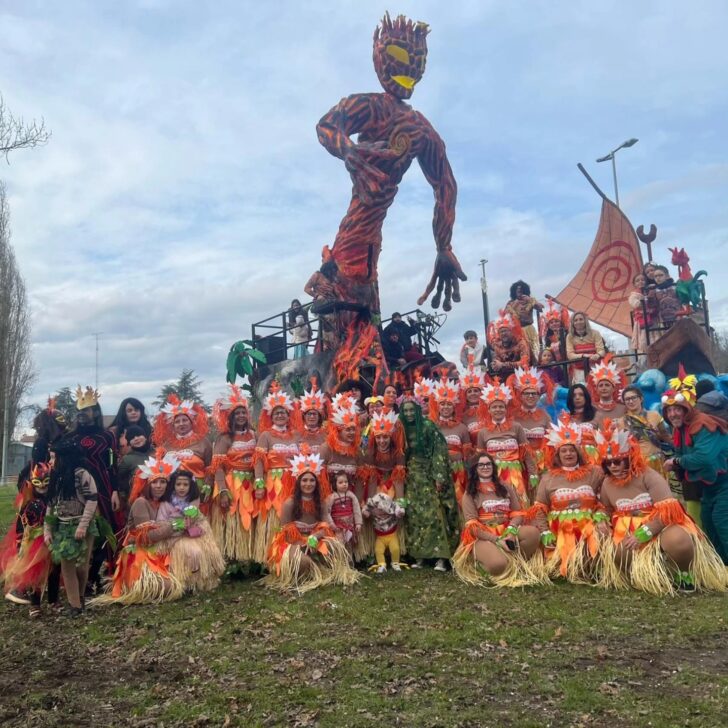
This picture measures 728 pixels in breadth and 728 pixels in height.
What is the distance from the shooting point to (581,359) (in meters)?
9.07

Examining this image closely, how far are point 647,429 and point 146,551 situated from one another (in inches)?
181

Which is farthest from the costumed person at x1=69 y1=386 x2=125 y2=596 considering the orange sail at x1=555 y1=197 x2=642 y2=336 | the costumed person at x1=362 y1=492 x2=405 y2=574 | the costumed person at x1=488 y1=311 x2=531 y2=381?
the orange sail at x1=555 y1=197 x2=642 y2=336

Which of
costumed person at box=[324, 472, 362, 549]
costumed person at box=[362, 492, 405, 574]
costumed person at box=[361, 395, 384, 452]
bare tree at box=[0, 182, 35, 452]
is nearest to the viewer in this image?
costumed person at box=[324, 472, 362, 549]

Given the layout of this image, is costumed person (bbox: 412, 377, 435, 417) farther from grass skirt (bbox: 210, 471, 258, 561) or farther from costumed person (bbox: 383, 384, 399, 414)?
grass skirt (bbox: 210, 471, 258, 561)

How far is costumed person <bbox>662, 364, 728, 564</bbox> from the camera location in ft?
18.5

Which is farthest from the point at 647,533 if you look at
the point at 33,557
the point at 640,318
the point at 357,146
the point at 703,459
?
the point at 357,146

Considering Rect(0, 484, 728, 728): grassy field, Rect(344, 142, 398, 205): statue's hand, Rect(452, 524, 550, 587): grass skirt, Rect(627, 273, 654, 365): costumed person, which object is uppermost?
Rect(344, 142, 398, 205): statue's hand

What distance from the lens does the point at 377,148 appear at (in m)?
11.4

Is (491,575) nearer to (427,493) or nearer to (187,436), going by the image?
(427,493)

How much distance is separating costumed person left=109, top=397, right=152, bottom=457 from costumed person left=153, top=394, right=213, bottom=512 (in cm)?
16

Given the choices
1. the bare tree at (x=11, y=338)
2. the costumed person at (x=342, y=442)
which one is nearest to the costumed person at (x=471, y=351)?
the costumed person at (x=342, y=442)

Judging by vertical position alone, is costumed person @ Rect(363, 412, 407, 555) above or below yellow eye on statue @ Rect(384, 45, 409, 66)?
below

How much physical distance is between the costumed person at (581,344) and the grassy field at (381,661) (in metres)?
4.41

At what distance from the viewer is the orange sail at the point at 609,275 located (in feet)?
43.2
